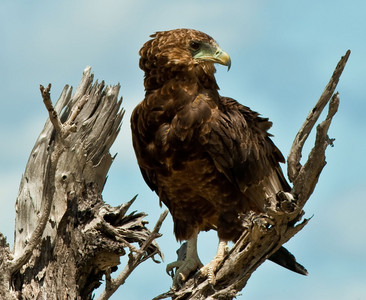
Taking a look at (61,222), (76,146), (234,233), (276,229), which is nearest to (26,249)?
(61,222)

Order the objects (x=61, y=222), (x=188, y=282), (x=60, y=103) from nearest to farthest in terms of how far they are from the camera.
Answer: (x=188, y=282)
(x=61, y=222)
(x=60, y=103)

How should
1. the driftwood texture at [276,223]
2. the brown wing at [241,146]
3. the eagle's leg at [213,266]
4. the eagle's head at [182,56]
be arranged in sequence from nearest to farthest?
1. the driftwood texture at [276,223]
2. the eagle's leg at [213,266]
3. the brown wing at [241,146]
4. the eagle's head at [182,56]

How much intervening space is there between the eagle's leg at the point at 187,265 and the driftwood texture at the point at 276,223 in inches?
6.3

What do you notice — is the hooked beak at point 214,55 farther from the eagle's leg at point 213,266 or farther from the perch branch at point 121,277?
the perch branch at point 121,277

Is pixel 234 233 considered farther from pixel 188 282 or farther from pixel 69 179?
pixel 69 179

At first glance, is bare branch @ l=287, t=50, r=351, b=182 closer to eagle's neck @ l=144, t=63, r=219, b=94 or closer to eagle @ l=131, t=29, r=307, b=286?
eagle @ l=131, t=29, r=307, b=286

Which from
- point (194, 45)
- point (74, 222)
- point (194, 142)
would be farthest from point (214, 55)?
point (74, 222)

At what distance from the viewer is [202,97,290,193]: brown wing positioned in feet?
22.4

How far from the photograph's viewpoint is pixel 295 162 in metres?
5.97

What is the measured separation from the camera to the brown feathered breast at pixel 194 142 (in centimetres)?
683

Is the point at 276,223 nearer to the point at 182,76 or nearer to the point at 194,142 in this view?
the point at 194,142

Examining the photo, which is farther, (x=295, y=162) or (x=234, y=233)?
(x=234, y=233)

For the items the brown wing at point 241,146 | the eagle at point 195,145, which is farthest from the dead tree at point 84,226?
the brown wing at point 241,146

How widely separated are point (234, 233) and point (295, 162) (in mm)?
1276
